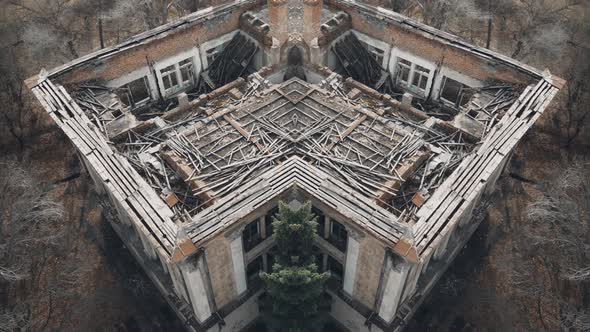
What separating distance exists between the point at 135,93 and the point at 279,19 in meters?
12.2

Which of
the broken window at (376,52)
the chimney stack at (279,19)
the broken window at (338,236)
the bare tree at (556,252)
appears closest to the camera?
the broken window at (338,236)

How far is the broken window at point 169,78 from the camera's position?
3295cm

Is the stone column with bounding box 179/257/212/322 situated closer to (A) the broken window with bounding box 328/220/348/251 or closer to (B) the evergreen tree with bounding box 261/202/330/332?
(B) the evergreen tree with bounding box 261/202/330/332

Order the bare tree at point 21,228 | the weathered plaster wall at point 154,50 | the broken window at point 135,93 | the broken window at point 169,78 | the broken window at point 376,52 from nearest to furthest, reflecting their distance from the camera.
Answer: the bare tree at point 21,228 < the weathered plaster wall at point 154,50 < the broken window at point 135,93 < the broken window at point 169,78 < the broken window at point 376,52

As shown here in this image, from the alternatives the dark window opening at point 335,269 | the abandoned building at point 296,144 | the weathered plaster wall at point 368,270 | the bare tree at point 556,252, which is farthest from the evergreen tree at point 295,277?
the bare tree at point 556,252

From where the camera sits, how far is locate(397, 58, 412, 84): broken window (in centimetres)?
3341

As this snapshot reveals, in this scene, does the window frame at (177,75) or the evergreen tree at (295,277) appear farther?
the window frame at (177,75)

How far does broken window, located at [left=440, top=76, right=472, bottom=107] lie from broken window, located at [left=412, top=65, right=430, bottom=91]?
4.72 feet

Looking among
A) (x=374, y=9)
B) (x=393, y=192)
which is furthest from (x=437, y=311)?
(x=374, y=9)

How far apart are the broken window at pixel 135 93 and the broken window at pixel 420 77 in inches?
791

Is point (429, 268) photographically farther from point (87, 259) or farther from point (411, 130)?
point (87, 259)

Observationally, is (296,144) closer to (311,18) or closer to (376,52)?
(311,18)

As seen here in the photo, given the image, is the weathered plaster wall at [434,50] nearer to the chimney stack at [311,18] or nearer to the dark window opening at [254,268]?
the chimney stack at [311,18]

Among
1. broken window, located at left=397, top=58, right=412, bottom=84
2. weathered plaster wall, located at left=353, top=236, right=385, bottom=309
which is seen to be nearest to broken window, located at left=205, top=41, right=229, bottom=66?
broken window, located at left=397, top=58, right=412, bottom=84
